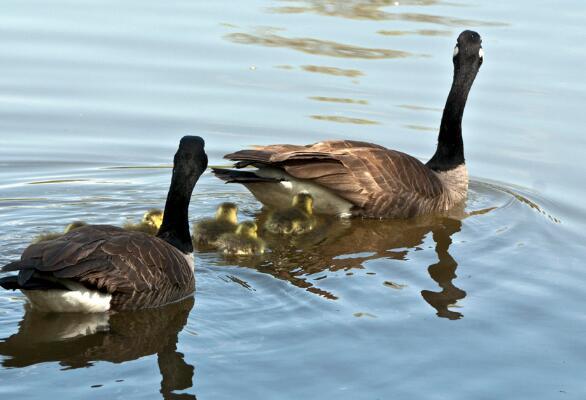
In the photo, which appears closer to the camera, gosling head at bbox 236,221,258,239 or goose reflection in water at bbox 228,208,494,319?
goose reflection in water at bbox 228,208,494,319

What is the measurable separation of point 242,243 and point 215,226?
0.51 meters

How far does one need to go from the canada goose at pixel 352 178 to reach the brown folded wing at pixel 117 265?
2500mm

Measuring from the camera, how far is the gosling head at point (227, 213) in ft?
38.2

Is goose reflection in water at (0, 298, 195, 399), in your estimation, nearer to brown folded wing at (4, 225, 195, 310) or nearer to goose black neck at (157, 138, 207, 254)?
brown folded wing at (4, 225, 195, 310)

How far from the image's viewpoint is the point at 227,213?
11.7 metres

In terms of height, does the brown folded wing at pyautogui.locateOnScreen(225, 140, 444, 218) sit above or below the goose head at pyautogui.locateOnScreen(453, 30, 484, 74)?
below

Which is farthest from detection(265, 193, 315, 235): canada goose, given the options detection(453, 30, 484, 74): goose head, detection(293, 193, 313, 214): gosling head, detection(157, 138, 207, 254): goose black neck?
detection(453, 30, 484, 74): goose head

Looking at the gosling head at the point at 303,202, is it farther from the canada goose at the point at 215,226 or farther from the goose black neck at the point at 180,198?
the goose black neck at the point at 180,198

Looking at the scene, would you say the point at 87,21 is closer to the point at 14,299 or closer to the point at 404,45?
the point at 404,45

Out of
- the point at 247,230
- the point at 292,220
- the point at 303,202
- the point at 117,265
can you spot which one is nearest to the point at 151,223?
the point at 247,230

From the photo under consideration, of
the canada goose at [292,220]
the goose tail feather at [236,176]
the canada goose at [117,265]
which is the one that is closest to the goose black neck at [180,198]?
the canada goose at [117,265]

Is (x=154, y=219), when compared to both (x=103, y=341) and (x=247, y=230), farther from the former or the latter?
(x=103, y=341)

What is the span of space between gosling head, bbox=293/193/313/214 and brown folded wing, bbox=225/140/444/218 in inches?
7.7

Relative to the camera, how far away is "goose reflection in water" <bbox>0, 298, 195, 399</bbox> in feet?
27.9
